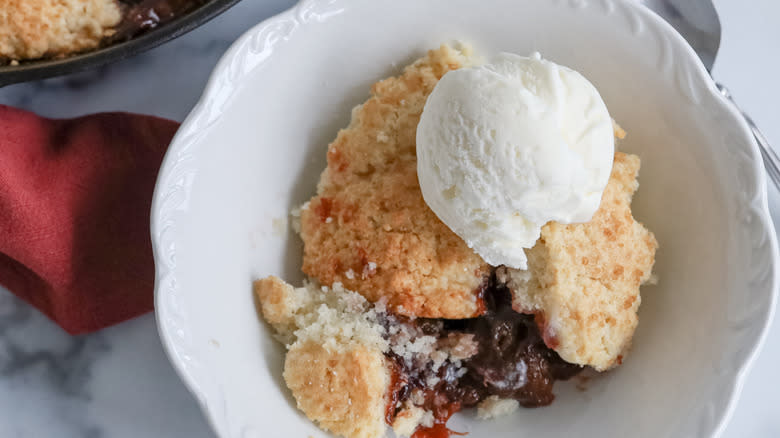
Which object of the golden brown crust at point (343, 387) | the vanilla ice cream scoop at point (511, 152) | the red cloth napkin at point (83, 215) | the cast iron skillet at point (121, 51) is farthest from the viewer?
the red cloth napkin at point (83, 215)

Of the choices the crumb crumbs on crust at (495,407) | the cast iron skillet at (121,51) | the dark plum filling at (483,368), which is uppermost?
the cast iron skillet at (121,51)

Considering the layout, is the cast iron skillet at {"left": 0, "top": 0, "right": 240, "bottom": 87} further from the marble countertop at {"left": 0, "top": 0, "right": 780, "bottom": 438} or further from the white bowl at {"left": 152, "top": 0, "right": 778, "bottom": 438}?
the marble countertop at {"left": 0, "top": 0, "right": 780, "bottom": 438}

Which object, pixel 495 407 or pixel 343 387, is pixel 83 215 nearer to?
pixel 343 387

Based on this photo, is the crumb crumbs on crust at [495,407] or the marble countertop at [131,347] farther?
the marble countertop at [131,347]

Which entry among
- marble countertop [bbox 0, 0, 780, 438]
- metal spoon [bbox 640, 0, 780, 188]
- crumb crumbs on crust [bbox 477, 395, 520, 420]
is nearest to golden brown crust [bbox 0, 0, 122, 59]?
marble countertop [bbox 0, 0, 780, 438]

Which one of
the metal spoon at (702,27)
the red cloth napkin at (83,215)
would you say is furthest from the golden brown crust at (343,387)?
the metal spoon at (702,27)

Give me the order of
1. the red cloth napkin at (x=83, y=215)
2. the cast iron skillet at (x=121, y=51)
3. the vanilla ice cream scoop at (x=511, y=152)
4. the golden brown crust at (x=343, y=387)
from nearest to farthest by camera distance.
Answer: the vanilla ice cream scoop at (x=511, y=152), the golden brown crust at (x=343, y=387), the cast iron skillet at (x=121, y=51), the red cloth napkin at (x=83, y=215)

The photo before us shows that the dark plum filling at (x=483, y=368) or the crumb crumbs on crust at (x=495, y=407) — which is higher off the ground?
the dark plum filling at (x=483, y=368)

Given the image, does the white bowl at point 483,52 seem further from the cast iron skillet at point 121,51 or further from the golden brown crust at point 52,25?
the golden brown crust at point 52,25
